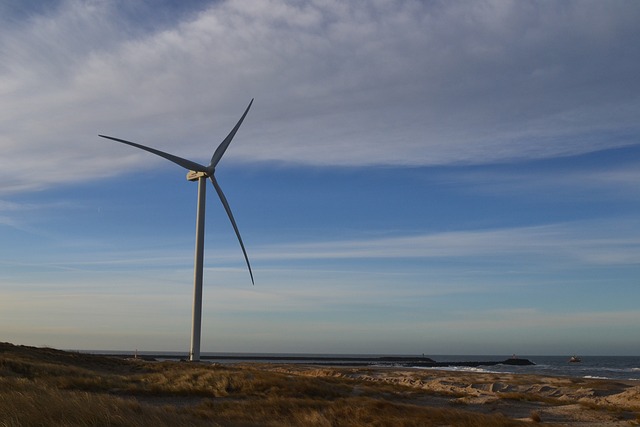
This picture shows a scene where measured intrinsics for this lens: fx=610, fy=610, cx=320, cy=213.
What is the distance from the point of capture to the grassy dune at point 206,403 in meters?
13.0

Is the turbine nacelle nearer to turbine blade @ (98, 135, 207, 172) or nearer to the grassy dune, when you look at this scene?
turbine blade @ (98, 135, 207, 172)

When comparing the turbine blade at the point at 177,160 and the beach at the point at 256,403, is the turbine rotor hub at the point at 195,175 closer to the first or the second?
the turbine blade at the point at 177,160

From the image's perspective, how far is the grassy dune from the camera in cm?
1304

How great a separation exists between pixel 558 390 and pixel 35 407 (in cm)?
3787

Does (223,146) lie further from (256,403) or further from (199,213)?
(256,403)

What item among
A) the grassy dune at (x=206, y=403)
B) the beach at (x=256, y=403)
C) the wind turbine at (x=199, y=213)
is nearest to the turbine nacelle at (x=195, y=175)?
the wind turbine at (x=199, y=213)

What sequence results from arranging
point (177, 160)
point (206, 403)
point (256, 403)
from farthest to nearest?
point (177, 160)
point (256, 403)
point (206, 403)

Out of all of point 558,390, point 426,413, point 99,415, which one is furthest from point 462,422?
point 558,390

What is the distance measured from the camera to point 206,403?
22344 mm

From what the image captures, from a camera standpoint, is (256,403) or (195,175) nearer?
(256,403)

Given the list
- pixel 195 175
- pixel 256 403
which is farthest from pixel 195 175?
pixel 256 403

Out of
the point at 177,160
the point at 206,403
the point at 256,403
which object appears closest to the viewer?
the point at 206,403

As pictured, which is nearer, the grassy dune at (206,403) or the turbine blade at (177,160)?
the grassy dune at (206,403)

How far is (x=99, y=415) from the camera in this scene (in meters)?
12.8
